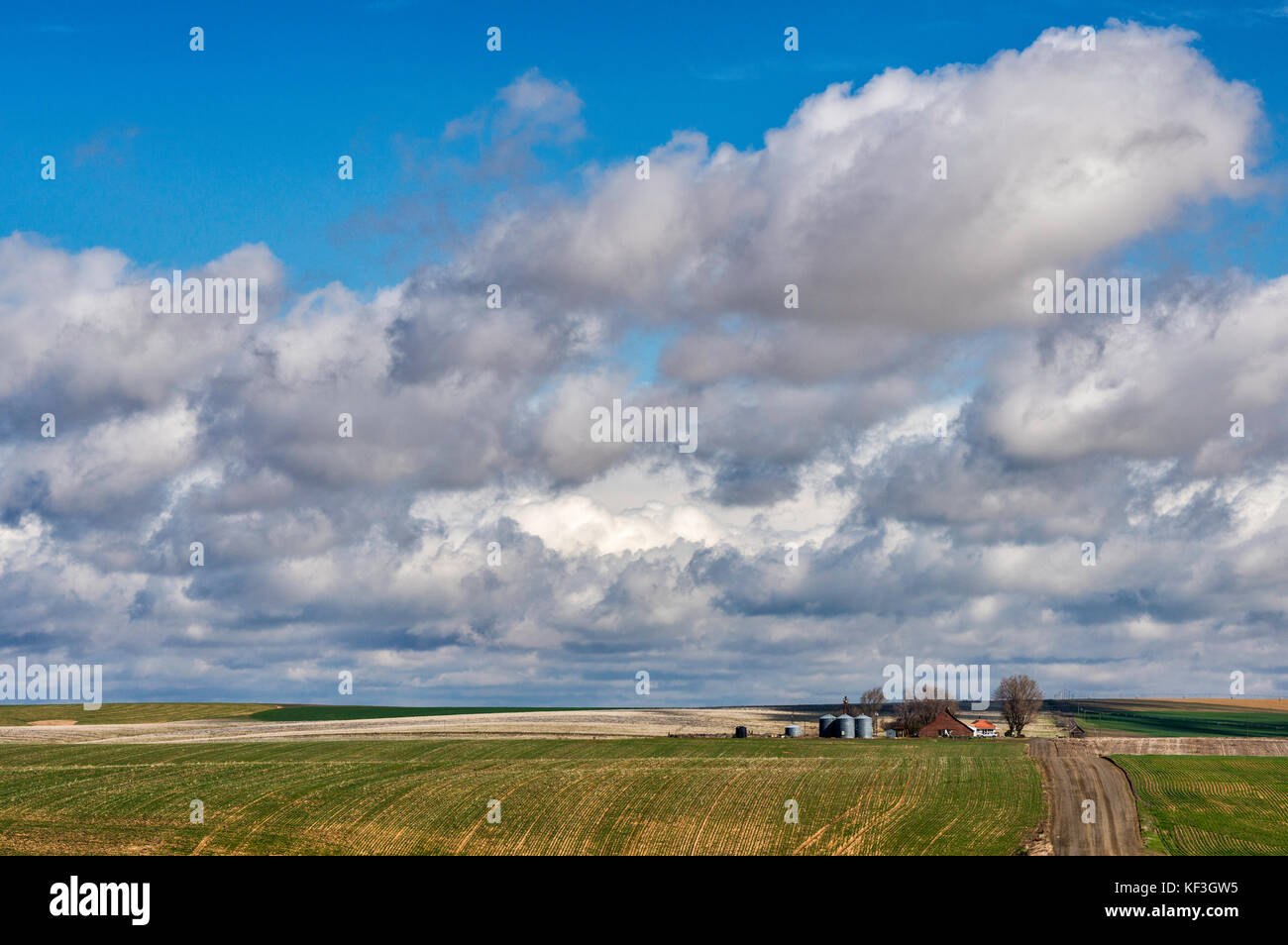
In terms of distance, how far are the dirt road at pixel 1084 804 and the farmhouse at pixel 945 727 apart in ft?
172

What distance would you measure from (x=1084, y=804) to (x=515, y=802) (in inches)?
1825

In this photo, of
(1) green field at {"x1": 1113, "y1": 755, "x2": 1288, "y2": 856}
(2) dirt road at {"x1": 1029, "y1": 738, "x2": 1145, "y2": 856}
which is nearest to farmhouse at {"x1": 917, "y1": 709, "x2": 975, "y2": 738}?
(2) dirt road at {"x1": 1029, "y1": 738, "x2": 1145, "y2": 856}

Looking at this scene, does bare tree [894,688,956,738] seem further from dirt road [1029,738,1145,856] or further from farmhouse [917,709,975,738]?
dirt road [1029,738,1145,856]

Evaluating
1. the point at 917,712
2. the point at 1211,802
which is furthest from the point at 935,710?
the point at 1211,802

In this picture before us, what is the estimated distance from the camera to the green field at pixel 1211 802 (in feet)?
267

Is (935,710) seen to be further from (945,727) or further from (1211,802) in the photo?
(1211,802)

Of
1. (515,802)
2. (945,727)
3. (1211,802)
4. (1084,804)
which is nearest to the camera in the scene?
(515,802)

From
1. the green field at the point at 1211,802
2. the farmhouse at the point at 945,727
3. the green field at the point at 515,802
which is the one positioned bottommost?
the farmhouse at the point at 945,727

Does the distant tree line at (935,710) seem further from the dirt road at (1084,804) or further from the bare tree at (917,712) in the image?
the dirt road at (1084,804)

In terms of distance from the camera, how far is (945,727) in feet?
600

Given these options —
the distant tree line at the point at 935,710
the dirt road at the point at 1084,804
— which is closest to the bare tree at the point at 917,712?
the distant tree line at the point at 935,710
